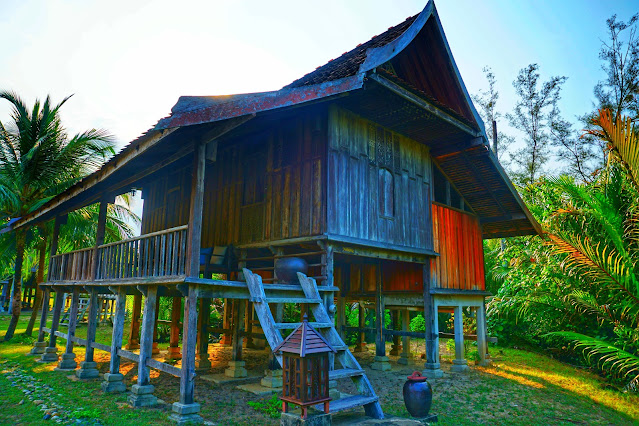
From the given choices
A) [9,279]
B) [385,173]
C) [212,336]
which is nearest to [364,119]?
[385,173]

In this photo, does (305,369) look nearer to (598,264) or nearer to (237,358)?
(237,358)

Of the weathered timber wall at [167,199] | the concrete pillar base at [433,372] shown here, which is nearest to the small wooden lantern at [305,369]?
the concrete pillar base at [433,372]

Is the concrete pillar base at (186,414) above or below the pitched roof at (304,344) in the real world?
below

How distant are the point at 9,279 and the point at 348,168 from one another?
3657 cm

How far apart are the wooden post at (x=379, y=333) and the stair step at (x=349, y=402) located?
539 cm

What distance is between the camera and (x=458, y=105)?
35.7ft

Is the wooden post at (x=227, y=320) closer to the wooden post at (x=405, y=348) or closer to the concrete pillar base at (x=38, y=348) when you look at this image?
the concrete pillar base at (x=38, y=348)

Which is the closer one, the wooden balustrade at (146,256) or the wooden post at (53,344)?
the wooden balustrade at (146,256)

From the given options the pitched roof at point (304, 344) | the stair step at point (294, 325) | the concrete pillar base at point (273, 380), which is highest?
the stair step at point (294, 325)

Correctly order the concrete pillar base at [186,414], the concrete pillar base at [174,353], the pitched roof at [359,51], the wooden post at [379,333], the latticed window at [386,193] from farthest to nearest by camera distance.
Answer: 1. the concrete pillar base at [174,353]
2. the wooden post at [379,333]
3. the latticed window at [386,193]
4. the pitched roof at [359,51]
5. the concrete pillar base at [186,414]

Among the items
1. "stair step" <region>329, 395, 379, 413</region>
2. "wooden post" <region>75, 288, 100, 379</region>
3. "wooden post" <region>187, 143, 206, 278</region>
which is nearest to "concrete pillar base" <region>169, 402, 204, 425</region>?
"wooden post" <region>187, 143, 206, 278</region>

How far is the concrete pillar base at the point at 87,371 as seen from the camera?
393 inches

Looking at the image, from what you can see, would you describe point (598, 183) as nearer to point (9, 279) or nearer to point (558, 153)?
point (558, 153)


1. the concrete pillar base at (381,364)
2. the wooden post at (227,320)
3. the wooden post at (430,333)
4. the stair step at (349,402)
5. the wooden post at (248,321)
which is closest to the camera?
the stair step at (349,402)
